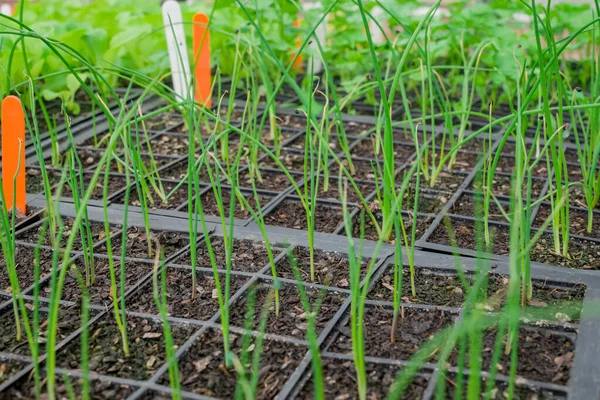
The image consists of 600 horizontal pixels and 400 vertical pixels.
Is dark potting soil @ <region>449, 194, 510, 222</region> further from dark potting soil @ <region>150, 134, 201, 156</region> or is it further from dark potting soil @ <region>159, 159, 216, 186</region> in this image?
dark potting soil @ <region>150, 134, 201, 156</region>

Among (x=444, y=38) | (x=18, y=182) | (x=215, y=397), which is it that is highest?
(x=444, y=38)

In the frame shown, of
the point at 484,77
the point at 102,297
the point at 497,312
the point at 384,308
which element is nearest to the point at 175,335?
the point at 102,297

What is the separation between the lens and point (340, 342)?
40.8 inches

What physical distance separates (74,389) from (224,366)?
0.62ft

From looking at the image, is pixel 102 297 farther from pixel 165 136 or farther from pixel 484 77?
pixel 484 77

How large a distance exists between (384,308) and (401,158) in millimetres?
768

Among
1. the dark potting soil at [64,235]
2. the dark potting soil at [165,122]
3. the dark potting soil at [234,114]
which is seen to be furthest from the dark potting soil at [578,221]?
the dark potting soil at [165,122]

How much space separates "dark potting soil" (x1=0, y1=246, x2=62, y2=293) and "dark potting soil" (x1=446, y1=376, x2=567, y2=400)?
2.25ft

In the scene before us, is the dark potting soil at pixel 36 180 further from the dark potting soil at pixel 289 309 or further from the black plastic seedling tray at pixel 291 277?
the dark potting soil at pixel 289 309

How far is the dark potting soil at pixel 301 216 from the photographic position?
1.44 metres

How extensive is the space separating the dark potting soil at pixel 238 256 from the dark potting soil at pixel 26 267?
0.73 ft

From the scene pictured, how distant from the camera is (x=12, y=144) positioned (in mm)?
1415

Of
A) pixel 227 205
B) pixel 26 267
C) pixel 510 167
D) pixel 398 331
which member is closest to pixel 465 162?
pixel 510 167

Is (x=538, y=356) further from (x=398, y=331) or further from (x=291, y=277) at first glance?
(x=291, y=277)
